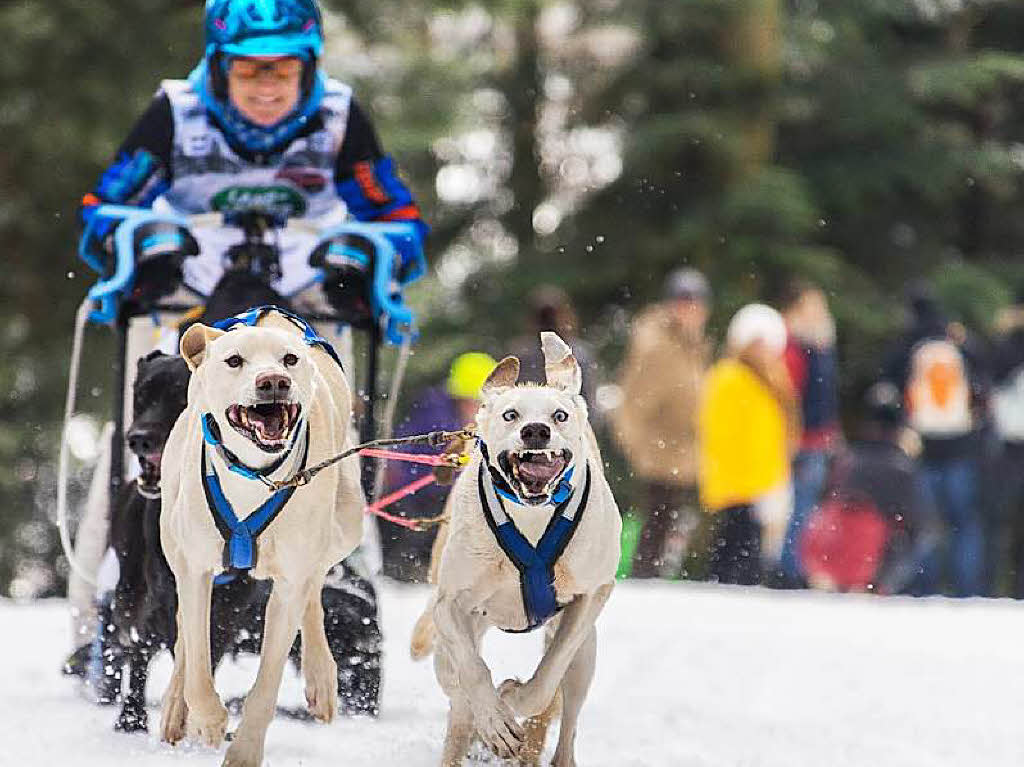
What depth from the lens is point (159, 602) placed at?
496cm

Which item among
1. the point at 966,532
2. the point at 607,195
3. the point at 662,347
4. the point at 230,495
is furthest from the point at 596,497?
the point at 607,195

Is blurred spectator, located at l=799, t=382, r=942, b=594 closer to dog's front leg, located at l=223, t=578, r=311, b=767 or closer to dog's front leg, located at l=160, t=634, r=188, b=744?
dog's front leg, located at l=160, t=634, r=188, b=744

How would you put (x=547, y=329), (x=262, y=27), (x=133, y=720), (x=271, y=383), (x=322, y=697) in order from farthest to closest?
(x=547, y=329), (x=262, y=27), (x=133, y=720), (x=322, y=697), (x=271, y=383)

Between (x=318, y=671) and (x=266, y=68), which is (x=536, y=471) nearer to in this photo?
(x=318, y=671)

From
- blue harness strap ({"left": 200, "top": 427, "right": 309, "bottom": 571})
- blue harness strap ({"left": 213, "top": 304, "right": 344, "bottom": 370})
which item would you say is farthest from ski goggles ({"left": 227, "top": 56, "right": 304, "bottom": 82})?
blue harness strap ({"left": 200, "top": 427, "right": 309, "bottom": 571})

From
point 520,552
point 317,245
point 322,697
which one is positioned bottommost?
point 322,697

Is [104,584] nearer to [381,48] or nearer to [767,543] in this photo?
[767,543]

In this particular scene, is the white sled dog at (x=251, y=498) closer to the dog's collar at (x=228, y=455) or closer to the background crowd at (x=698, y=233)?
the dog's collar at (x=228, y=455)

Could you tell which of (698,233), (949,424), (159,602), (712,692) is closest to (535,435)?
(159,602)

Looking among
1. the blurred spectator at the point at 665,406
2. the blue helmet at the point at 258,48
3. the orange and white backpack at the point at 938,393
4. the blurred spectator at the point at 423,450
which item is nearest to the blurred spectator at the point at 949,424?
the orange and white backpack at the point at 938,393

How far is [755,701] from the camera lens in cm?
635

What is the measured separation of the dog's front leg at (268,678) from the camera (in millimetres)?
4262

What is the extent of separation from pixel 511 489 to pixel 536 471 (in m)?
0.14

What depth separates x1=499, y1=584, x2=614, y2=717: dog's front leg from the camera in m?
4.35
